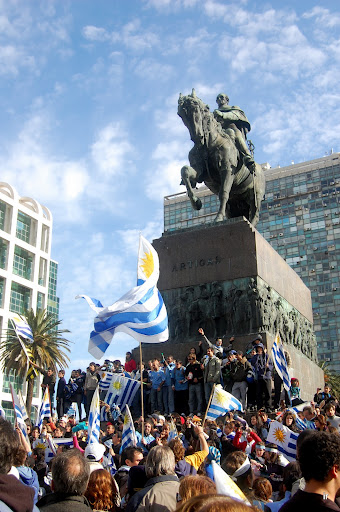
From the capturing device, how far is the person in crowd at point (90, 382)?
13828 mm

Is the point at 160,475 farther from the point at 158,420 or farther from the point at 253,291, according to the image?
the point at 253,291

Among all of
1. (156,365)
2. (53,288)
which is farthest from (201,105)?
(53,288)

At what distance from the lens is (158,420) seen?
1016 cm

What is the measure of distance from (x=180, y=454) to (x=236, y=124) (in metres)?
13.2

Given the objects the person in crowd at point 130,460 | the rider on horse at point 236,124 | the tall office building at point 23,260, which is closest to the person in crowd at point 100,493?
the person in crowd at point 130,460

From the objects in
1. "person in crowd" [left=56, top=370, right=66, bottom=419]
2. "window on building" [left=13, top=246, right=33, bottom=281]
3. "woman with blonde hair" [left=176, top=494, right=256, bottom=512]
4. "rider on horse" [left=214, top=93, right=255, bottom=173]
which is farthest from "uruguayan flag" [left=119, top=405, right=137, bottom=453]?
"window on building" [left=13, top=246, right=33, bottom=281]

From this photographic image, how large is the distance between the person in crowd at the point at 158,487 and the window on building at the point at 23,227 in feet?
206

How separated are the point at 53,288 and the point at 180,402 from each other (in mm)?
59318

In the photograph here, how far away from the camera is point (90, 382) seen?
1388 centimetres

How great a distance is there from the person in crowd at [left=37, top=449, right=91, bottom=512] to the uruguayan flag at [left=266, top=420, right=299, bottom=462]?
14.7 feet

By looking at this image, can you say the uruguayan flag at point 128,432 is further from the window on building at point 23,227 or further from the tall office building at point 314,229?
the window on building at point 23,227

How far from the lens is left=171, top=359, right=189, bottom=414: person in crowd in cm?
1288

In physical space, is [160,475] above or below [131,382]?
below

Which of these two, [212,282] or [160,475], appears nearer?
[160,475]
